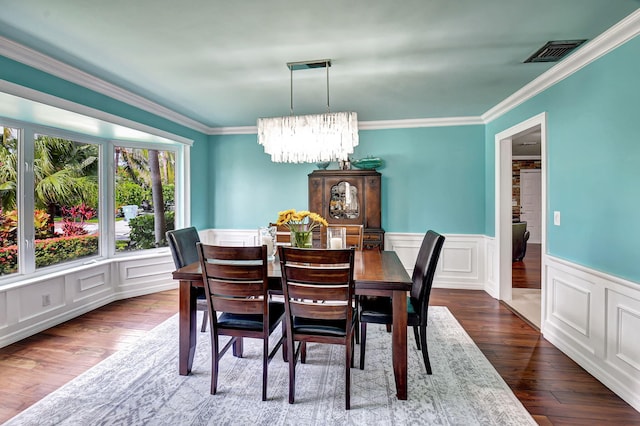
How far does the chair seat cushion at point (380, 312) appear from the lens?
228cm

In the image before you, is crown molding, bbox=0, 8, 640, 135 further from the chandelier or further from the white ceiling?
the chandelier

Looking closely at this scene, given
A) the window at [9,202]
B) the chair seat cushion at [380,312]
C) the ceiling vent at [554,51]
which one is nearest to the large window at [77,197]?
the window at [9,202]

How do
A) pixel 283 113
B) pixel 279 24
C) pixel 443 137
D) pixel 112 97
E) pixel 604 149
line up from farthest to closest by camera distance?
1. pixel 443 137
2. pixel 283 113
3. pixel 112 97
4. pixel 604 149
5. pixel 279 24

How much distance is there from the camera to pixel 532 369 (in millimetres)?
2445

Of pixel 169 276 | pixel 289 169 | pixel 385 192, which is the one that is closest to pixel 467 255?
pixel 385 192

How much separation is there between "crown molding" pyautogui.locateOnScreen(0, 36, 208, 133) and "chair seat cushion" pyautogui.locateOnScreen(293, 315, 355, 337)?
2835mm

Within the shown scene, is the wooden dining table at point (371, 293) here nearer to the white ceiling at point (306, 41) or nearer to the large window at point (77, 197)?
the white ceiling at point (306, 41)

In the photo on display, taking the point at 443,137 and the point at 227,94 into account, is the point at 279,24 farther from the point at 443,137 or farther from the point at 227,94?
the point at 443,137

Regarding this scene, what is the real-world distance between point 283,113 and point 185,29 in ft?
7.26

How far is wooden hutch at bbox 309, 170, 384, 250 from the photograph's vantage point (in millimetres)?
4496

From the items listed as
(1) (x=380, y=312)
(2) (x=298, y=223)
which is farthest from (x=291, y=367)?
(2) (x=298, y=223)

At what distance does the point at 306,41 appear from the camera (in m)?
2.32

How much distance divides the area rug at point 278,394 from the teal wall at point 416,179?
2.28 metres

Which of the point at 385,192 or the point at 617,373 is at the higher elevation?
the point at 385,192
